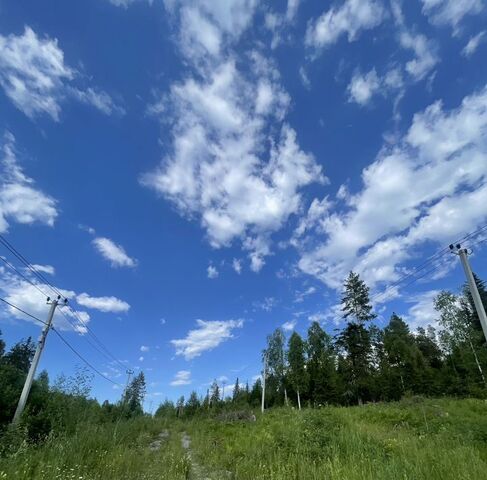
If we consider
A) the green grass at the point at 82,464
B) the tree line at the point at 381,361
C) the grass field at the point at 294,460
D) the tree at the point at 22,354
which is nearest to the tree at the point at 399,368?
the tree line at the point at 381,361

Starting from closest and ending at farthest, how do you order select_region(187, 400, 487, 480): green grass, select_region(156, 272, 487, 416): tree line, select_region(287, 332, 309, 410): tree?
select_region(187, 400, 487, 480): green grass < select_region(156, 272, 487, 416): tree line < select_region(287, 332, 309, 410): tree

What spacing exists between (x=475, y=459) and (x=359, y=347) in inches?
1263

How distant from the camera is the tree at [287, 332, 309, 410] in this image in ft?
148

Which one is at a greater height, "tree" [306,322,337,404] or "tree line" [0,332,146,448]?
"tree" [306,322,337,404]

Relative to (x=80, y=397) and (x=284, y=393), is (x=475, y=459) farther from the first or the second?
(x=284, y=393)

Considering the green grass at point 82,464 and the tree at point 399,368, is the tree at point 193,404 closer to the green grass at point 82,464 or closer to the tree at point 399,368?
the tree at point 399,368

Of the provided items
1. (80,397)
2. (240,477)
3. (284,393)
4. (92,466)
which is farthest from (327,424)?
(284,393)

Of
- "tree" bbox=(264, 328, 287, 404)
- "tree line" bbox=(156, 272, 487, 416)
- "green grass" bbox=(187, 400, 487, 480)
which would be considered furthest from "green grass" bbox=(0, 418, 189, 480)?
"tree" bbox=(264, 328, 287, 404)

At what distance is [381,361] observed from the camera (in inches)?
1487

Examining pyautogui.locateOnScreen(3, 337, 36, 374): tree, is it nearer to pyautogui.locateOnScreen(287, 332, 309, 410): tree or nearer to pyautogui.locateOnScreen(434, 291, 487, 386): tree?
pyautogui.locateOnScreen(287, 332, 309, 410): tree

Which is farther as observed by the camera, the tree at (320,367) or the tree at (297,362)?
the tree at (297,362)

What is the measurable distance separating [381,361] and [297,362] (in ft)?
58.9

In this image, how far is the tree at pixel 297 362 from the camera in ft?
148

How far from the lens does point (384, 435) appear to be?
31.4ft
